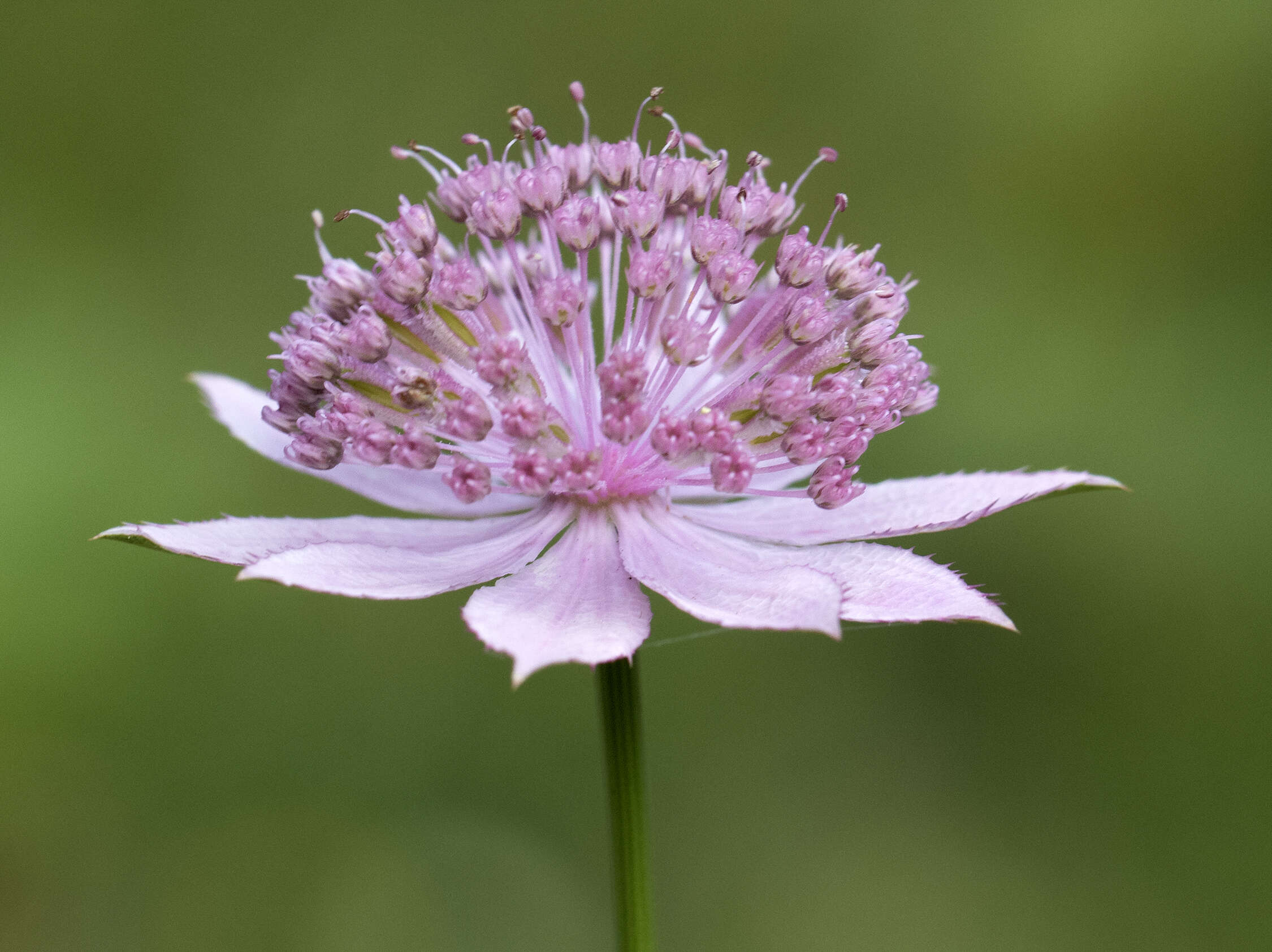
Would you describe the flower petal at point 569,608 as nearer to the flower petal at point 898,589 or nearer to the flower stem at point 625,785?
the flower stem at point 625,785

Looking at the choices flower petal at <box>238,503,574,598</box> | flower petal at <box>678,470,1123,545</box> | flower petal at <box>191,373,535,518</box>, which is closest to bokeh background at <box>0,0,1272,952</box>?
flower petal at <box>191,373,535,518</box>

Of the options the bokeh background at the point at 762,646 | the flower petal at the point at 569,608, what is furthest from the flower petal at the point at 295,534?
the bokeh background at the point at 762,646

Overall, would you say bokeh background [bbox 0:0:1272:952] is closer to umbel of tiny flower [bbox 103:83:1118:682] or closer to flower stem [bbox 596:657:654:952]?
umbel of tiny flower [bbox 103:83:1118:682]

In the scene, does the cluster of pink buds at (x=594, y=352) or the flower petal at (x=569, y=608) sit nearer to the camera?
the flower petal at (x=569, y=608)

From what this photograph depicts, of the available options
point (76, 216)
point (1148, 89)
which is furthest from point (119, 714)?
point (1148, 89)

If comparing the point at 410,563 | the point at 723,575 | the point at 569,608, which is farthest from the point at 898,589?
the point at 410,563

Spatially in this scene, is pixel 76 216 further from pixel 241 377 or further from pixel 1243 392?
pixel 1243 392
